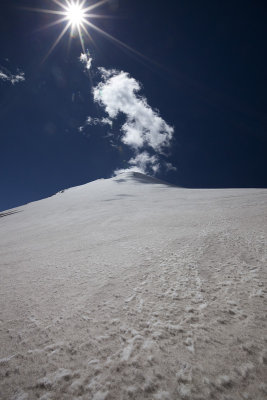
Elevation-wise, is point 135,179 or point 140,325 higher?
point 135,179

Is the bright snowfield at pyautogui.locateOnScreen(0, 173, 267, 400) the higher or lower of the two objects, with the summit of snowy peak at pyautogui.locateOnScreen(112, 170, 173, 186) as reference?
lower

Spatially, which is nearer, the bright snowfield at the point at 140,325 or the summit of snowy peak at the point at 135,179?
the bright snowfield at the point at 140,325

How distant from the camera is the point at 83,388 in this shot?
1.19m

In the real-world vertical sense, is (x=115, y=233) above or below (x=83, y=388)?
above

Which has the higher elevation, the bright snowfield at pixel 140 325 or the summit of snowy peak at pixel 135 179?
the summit of snowy peak at pixel 135 179

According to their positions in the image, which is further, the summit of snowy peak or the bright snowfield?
the summit of snowy peak

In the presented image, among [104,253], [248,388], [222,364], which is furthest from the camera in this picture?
[104,253]

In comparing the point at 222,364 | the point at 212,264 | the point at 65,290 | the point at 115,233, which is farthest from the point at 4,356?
the point at 115,233

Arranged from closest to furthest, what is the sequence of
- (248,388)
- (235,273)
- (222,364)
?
(248,388) → (222,364) → (235,273)

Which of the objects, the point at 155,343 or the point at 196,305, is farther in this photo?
the point at 196,305

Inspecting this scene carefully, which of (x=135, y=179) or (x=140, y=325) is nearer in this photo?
(x=140, y=325)

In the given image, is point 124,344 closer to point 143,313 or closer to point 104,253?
point 143,313

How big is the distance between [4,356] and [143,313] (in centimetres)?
127

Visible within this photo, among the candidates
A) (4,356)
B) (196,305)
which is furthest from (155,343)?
(4,356)
